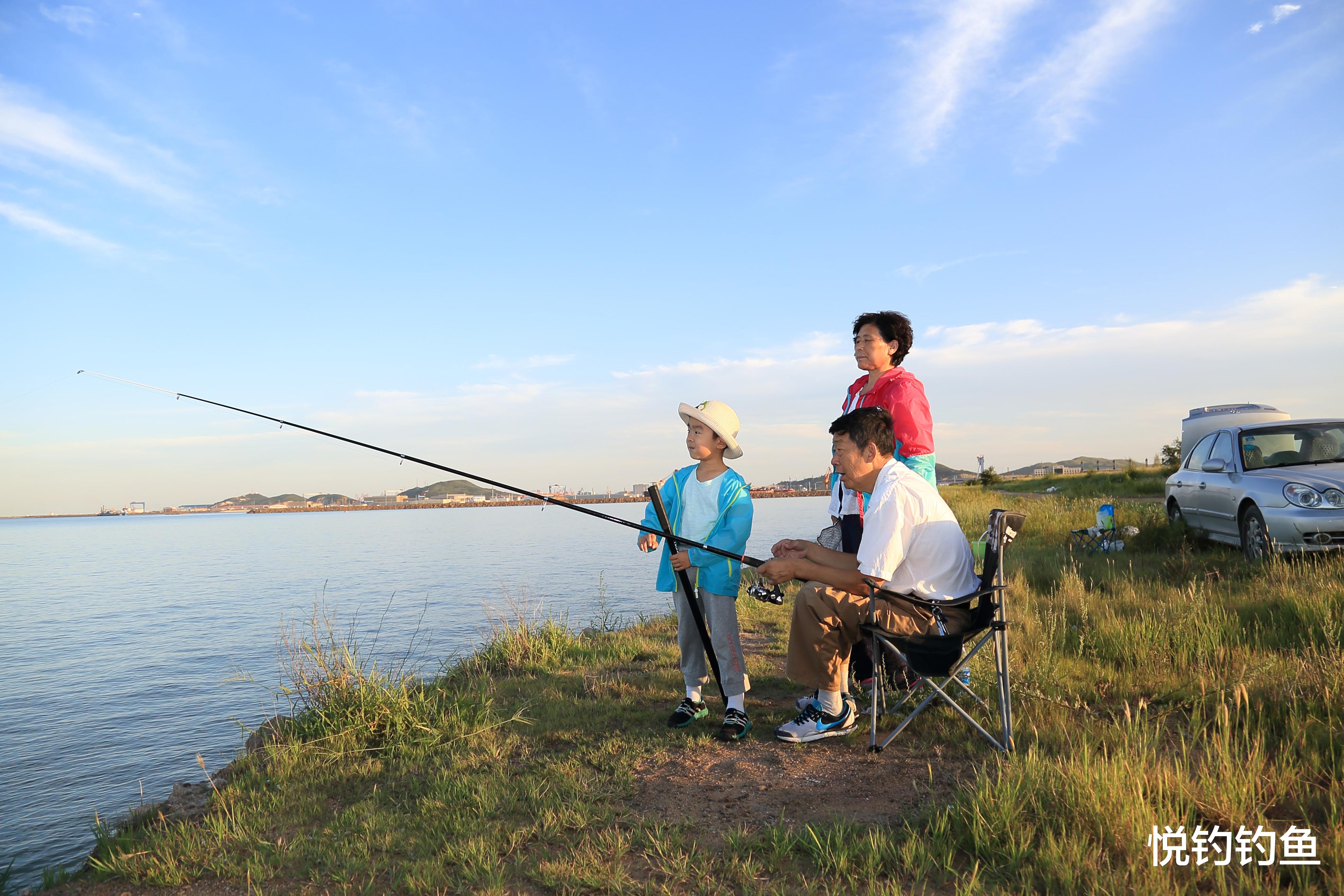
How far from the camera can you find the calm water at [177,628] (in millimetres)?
5902

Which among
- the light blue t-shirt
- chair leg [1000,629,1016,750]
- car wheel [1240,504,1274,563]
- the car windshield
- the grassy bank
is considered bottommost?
the grassy bank

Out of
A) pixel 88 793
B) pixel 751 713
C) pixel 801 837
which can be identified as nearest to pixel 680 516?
pixel 751 713

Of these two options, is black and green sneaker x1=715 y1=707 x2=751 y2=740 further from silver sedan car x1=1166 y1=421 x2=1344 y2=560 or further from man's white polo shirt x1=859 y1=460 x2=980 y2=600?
silver sedan car x1=1166 y1=421 x2=1344 y2=560

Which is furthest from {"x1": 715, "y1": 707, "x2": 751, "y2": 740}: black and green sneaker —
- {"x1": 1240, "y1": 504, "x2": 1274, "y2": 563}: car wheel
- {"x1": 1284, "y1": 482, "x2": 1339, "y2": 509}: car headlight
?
{"x1": 1284, "y1": 482, "x2": 1339, "y2": 509}: car headlight

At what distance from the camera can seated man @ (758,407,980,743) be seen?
139 inches

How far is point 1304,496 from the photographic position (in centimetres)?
720

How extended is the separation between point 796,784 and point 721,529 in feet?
4.68

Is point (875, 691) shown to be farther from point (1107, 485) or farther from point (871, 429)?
point (1107, 485)

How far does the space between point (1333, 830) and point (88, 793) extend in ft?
24.1

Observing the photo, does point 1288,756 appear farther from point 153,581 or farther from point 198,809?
point 153,581

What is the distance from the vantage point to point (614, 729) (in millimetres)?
4473

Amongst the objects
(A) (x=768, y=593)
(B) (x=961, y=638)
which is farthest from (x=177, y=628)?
(B) (x=961, y=638)
